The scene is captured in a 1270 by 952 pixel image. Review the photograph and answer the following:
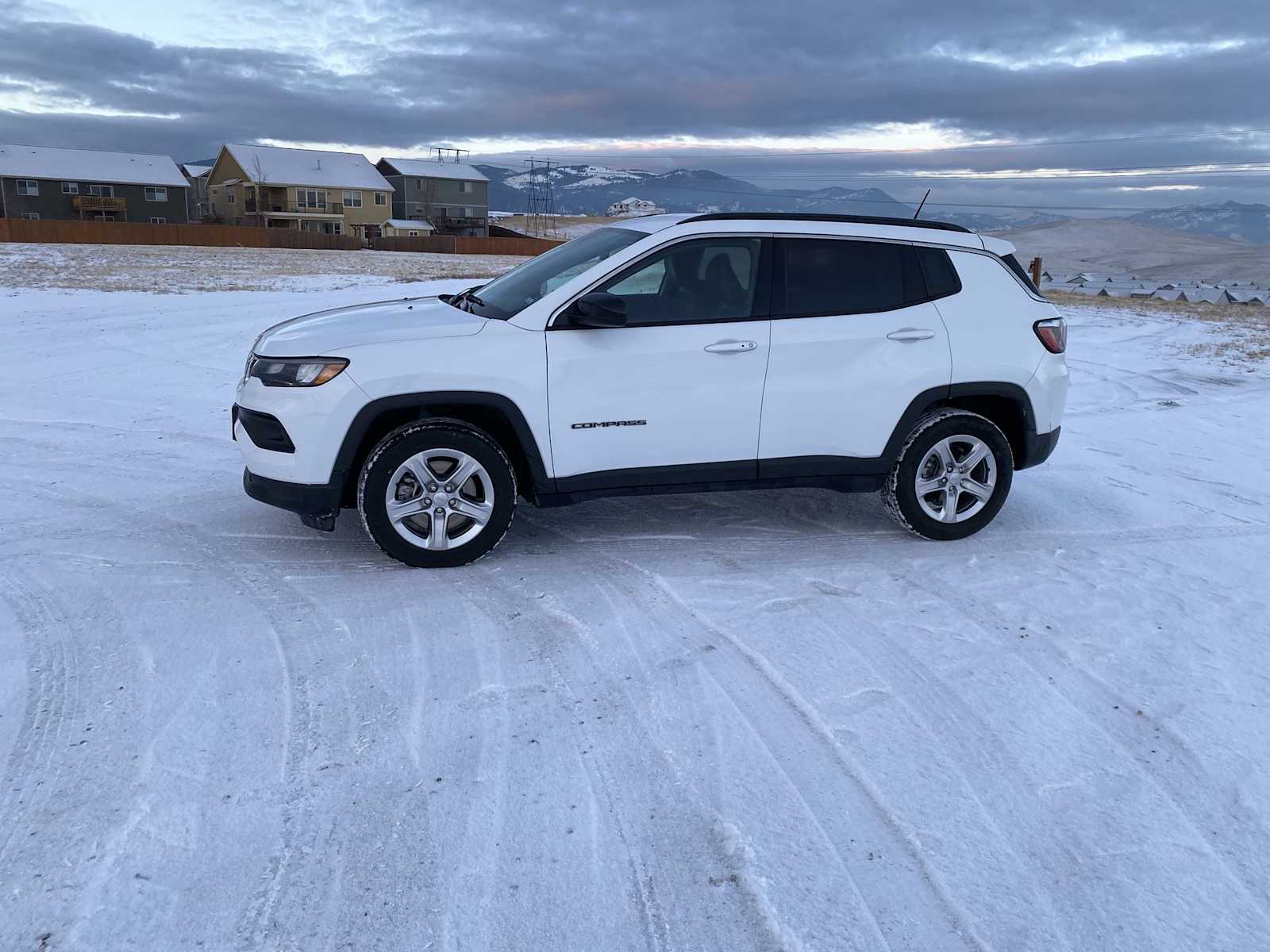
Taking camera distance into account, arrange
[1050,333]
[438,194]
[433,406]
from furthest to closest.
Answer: [438,194] < [1050,333] < [433,406]


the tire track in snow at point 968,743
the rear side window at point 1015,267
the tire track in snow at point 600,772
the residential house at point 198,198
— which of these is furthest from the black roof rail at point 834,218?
the residential house at point 198,198

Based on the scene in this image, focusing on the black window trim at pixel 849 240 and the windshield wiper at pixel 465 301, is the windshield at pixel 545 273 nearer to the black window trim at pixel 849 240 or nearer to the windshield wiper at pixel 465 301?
the windshield wiper at pixel 465 301

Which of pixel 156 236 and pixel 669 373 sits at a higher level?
pixel 669 373

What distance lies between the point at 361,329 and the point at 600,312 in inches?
49.5

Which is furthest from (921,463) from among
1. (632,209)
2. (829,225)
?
(632,209)

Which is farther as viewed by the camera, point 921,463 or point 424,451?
point 921,463

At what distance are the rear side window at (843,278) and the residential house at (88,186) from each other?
74.9m

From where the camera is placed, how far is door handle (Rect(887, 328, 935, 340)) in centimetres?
555

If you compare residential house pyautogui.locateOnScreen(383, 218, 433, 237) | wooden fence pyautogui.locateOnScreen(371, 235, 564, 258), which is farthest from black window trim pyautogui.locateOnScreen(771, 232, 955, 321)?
residential house pyautogui.locateOnScreen(383, 218, 433, 237)

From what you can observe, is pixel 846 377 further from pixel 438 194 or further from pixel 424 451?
pixel 438 194

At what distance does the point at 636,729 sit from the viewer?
12.0 feet

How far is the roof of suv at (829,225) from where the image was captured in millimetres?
5496

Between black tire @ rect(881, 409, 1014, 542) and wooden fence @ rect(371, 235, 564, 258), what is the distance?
4746 cm

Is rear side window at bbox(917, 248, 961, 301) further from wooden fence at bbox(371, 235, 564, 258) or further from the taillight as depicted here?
wooden fence at bbox(371, 235, 564, 258)
